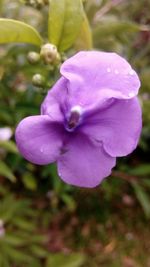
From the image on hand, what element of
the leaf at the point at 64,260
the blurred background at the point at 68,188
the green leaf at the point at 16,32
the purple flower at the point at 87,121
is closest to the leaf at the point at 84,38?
the blurred background at the point at 68,188

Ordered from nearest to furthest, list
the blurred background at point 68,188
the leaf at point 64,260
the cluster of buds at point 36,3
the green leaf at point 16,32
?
1. the green leaf at point 16,32
2. the cluster of buds at point 36,3
3. the blurred background at point 68,188
4. the leaf at point 64,260

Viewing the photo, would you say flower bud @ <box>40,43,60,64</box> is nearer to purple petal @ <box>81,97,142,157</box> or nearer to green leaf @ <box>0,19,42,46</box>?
green leaf @ <box>0,19,42,46</box>

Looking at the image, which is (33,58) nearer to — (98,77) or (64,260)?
(98,77)

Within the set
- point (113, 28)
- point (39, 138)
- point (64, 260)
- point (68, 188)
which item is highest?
point (39, 138)

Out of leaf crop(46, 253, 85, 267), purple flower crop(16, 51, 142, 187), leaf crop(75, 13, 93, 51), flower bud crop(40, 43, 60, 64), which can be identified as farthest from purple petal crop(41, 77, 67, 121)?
leaf crop(46, 253, 85, 267)

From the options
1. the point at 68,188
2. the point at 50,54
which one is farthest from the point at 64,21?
the point at 68,188

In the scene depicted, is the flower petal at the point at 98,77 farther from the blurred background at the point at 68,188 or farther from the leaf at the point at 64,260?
the leaf at the point at 64,260
